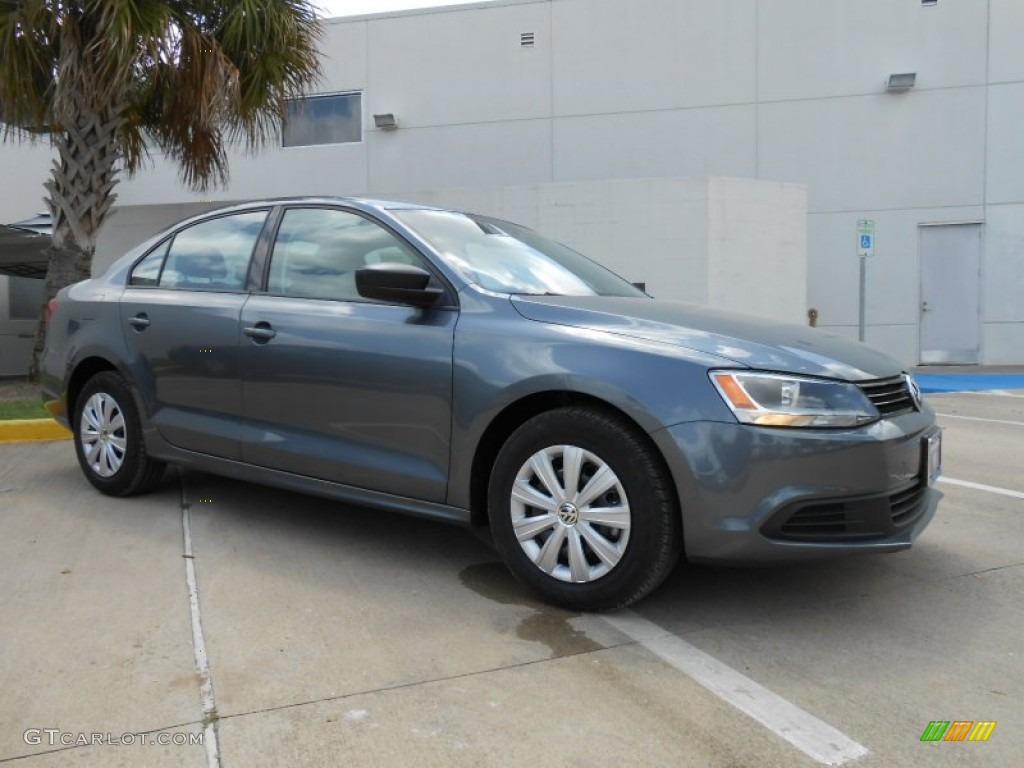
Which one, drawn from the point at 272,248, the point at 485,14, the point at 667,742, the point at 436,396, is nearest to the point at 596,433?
the point at 436,396

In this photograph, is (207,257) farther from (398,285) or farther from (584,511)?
(584,511)

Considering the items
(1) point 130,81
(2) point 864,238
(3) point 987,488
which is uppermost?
(1) point 130,81

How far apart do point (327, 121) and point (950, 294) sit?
12266 mm

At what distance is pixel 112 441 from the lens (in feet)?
16.2

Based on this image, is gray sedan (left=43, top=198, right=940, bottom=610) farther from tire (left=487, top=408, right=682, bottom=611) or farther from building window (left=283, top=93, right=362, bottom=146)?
building window (left=283, top=93, right=362, bottom=146)

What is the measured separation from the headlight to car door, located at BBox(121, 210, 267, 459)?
2.44 meters

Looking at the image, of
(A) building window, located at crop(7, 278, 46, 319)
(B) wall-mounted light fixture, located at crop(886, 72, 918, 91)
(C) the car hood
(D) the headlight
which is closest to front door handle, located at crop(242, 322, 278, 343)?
(C) the car hood

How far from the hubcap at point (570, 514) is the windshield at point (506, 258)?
0.85 metres

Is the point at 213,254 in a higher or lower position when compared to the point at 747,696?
higher

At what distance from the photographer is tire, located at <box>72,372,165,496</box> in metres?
4.82

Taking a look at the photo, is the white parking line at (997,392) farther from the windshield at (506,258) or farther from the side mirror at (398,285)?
the side mirror at (398,285)

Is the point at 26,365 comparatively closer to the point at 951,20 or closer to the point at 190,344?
the point at 190,344

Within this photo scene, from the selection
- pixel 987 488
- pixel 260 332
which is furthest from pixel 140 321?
pixel 987 488

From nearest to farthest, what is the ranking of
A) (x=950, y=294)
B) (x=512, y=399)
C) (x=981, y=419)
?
(x=512, y=399)
(x=981, y=419)
(x=950, y=294)
